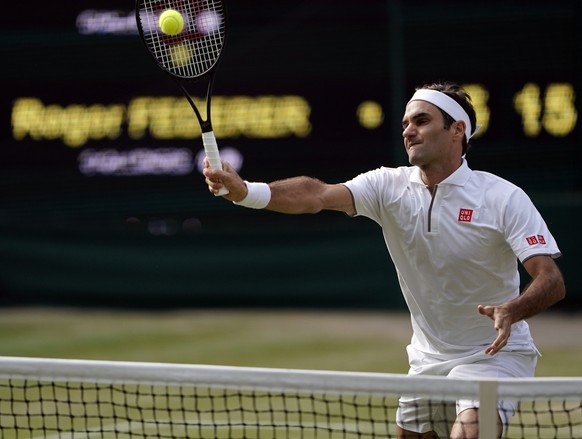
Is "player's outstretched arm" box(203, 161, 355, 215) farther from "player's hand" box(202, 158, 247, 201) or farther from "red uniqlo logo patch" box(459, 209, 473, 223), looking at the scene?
"red uniqlo logo patch" box(459, 209, 473, 223)

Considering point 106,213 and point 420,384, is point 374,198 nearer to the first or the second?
point 420,384

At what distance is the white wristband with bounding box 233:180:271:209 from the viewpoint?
4.37m

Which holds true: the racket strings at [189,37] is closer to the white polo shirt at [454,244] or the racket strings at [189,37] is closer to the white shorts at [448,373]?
the white polo shirt at [454,244]

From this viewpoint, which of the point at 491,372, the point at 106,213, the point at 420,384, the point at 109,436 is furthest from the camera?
the point at 106,213

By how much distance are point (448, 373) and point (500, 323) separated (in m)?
0.63

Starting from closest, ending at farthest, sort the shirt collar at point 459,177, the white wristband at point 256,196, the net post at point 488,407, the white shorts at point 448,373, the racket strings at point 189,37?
the net post at point 488,407
the white wristband at point 256,196
the white shorts at point 448,373
the shirt collar at point 459,177
the racket strings at point 189,37

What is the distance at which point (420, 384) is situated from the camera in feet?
12.9

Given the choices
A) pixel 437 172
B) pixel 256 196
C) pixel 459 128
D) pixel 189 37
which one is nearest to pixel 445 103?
pixel 459 128

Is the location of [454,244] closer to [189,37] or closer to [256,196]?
[256,196]

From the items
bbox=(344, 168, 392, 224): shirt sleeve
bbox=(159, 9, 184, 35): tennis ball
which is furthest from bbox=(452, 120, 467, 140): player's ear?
bbox=(159, 9, 184, 35): tennis ball

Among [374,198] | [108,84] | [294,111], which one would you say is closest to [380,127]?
[294,111]

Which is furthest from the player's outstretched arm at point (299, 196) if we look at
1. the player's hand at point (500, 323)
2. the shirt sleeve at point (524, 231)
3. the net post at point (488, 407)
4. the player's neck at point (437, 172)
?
the net post at point (488, 407)

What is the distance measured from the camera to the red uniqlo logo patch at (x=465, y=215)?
4582mm

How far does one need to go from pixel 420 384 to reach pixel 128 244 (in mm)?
7881
